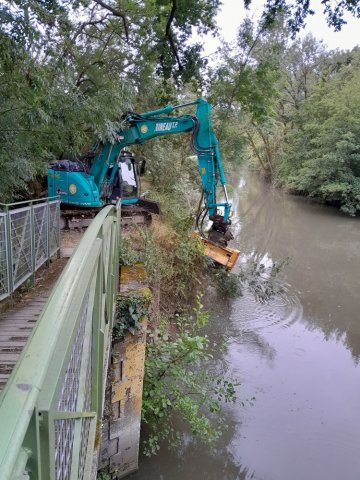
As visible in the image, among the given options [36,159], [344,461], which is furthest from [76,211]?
[344,461]

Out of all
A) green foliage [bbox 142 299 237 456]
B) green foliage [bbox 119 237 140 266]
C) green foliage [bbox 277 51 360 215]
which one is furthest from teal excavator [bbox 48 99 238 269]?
green foliage [bbox 277 51 360 215]

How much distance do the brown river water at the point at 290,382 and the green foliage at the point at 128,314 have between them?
2189mm

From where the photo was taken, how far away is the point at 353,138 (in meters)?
23.6

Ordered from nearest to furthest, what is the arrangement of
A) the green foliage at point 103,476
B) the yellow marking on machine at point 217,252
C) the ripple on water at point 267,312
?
the green foliage at point 103,476
the ripple on water at point 267,312
the yellow marking on machine at point 217,252

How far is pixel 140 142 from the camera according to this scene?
10203 mm

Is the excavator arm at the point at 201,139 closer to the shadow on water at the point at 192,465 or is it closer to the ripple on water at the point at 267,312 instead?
the ripple on water at the point at 267,312

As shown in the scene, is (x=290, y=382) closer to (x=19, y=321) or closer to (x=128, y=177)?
(x=19, y=321)

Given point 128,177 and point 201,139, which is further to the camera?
point 128,177

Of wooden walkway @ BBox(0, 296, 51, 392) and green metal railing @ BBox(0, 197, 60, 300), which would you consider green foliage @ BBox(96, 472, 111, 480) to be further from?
green metal railing @ BBox(0, 197, 60, 300)

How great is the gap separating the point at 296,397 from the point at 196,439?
Result: 2.20 m

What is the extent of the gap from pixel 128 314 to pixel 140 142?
21.5 ft

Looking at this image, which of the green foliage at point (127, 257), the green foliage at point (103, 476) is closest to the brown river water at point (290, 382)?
the green foliage at point (103, 476)

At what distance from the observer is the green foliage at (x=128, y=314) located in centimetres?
455

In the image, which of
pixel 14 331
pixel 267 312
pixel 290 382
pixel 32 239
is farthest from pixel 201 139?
pixel 14 331
